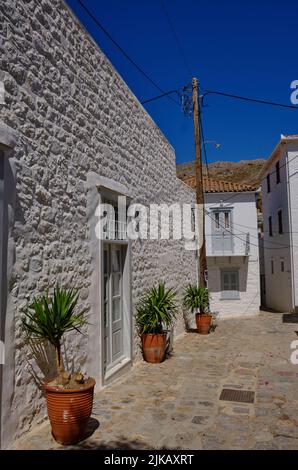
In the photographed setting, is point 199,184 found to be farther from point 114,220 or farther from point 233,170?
point 233,170

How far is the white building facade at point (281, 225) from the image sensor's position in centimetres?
1588

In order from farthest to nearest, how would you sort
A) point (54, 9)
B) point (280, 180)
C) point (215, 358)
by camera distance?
point (280, 180)
point (215, 358)
point (54, 9)

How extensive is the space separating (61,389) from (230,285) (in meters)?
15.7

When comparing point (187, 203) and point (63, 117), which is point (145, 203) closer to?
point (63, 117)

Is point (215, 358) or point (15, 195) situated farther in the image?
point (215, 358)

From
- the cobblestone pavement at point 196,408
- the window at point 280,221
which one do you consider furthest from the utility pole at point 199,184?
the window at point 280,221

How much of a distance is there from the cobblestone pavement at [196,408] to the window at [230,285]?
10.2 m

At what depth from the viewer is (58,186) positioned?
433 centimetres

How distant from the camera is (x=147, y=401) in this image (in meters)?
4.73

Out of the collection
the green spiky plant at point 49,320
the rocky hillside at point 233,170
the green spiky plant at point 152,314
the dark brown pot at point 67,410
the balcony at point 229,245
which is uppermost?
the rocky hillside at point 233,170

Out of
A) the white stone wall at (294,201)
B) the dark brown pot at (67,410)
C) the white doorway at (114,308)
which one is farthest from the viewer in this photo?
the white stone wall at (294,201)

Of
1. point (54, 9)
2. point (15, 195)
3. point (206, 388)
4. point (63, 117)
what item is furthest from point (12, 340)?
point (54, 9)

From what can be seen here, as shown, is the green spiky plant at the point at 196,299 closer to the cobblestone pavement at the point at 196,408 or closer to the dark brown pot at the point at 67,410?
the cobblestone pavement at the point at 196,408

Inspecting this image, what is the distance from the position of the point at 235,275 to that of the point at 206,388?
13307mm
